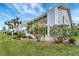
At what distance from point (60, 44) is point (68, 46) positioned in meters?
0.09

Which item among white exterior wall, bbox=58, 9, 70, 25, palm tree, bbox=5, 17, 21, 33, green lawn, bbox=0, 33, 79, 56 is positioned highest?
white exterior wall, bbox=58, 9, 70, 25

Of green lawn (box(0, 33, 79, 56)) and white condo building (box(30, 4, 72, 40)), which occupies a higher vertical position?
white condo building (box(30, 4, 72, 40))

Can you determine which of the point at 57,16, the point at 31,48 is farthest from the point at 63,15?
the point at 31,48

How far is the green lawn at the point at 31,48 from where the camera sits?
6.06ft

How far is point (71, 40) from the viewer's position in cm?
189

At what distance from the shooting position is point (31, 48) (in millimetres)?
1862

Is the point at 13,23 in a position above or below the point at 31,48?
above

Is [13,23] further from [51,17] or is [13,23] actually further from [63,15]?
[63,15]

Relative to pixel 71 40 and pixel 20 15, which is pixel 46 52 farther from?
pixel 20 15

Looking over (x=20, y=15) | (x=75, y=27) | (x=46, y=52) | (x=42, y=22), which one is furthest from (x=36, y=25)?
(x=75, y=27)

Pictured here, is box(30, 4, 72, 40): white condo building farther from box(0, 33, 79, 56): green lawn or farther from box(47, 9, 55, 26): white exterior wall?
box(0, 33, 79, 56): green lawn

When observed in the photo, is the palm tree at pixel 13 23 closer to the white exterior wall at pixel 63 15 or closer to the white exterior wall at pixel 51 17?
the white exterior wall at pixel 51 17

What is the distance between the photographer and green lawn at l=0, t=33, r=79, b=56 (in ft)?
6.06

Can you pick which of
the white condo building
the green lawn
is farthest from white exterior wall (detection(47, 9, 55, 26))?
the green lawn
